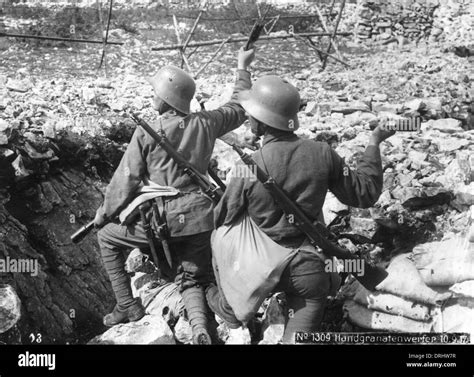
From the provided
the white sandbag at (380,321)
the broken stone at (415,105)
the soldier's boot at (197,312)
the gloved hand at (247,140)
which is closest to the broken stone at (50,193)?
the gloved hand at (247,140)

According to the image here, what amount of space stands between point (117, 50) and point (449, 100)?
6.58 meters

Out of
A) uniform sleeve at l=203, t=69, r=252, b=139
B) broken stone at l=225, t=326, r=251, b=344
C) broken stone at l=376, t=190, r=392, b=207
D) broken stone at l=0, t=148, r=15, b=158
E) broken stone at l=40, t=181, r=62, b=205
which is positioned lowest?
broken stone at l=225, t=326, r=251, b=344

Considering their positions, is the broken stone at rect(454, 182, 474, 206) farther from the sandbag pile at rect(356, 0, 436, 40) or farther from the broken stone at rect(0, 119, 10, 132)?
the sandbag pile at rect(356, 0, 436, 40)

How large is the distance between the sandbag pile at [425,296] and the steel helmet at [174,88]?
1.82 meters

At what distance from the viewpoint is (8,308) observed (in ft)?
15.2

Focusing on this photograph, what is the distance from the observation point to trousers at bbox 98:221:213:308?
469 cm

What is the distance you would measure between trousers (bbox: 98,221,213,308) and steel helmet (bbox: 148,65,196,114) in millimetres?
870

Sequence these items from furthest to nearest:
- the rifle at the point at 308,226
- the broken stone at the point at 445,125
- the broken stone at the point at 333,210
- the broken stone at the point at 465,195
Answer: the broken stone at the point at 445,125 < the broken stone at the point at 333,210 < the broken stone at the point at 465,195 < the rifle at the point at 308,226

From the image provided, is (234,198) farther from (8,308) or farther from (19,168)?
(19,168)

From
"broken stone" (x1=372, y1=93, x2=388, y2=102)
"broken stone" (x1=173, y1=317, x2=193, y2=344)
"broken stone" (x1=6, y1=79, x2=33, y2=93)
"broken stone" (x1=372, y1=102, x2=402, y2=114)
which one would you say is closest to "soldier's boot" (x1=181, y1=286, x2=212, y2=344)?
"broken stone" (x1=173, y1=317, x2=193, y2=344)

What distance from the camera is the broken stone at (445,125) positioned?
276 inches

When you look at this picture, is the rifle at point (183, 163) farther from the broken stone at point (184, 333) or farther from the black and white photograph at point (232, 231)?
the broken stone at point (184, 333)

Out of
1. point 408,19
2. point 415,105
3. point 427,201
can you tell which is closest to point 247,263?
point 427,201

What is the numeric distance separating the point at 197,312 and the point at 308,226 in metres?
1.06
